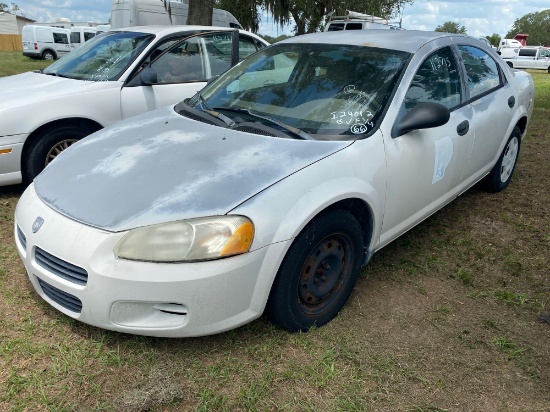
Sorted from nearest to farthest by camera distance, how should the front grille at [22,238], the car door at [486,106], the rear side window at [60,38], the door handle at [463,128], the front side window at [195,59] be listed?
the front grille at [22,238] → the door handle at [463,128] → the car door at [486,106] → the front side window at [195,59] → the rear side window at [60,38]

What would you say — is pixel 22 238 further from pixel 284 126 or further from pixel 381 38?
pixel 381 38

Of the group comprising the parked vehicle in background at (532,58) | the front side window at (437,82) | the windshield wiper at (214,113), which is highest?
the front side window at (437,82)

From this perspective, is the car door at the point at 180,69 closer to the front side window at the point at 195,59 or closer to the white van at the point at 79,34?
the front side window at the point at 195,59

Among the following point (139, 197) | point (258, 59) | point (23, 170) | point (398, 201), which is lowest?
point (23, 170)

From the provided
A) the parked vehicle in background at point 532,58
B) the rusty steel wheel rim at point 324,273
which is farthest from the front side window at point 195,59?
the parked vehicle in background at point 532,58

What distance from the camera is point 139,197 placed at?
236 centimetres

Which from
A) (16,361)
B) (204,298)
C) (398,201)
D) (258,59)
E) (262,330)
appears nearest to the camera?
(204,298)

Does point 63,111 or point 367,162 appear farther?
point 63,111

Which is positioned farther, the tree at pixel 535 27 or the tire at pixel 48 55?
the tree at pixel 535 27

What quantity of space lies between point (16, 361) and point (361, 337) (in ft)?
5.71

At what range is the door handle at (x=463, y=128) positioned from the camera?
11.5ft

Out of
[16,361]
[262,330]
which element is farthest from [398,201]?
[16,361]

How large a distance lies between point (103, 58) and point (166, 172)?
3.21 m

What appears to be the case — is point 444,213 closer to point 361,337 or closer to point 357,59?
point 357,59
